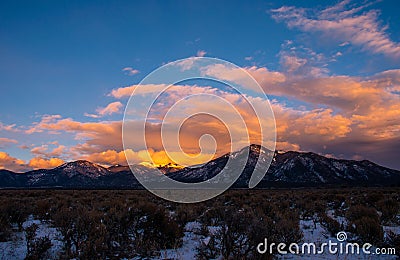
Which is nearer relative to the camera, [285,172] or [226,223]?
[226,223]

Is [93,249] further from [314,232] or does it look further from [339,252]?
[314,232]

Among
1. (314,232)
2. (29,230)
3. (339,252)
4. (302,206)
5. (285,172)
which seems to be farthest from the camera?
(285,172)

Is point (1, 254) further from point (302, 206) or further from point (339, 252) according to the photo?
point (302, 206)

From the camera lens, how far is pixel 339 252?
8.88 metres

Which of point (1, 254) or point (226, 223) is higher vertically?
point (226, 223)

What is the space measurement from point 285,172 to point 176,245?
19053cm

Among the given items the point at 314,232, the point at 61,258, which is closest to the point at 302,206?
the point at 314,232

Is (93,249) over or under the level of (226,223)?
under

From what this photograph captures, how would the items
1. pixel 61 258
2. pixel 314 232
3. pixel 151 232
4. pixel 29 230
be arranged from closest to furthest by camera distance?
pixel 61 258 < pixel 29 230 < pixel 151 232 < pixel 314 232

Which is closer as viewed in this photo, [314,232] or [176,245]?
[176,245]

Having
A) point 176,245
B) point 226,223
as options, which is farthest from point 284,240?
point 176,245

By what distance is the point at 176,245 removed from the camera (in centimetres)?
941

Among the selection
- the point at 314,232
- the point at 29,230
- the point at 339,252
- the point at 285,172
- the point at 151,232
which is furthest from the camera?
the point at 285,172

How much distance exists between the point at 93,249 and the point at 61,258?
2.52ft
